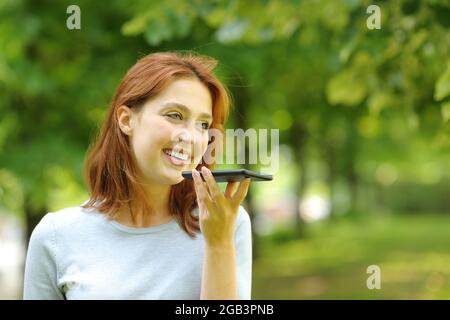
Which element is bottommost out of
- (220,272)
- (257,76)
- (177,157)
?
(220,272)

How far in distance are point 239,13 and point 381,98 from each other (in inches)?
43.5

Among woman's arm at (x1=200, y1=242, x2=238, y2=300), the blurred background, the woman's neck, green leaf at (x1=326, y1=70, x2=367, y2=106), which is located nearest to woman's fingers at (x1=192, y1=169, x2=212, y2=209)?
woman's arm at (x1=200, y1=242, x2=238, y2=300)

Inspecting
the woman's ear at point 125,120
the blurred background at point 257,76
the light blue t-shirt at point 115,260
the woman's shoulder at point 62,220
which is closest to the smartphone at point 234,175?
the light blue t-shirt at point 115,260

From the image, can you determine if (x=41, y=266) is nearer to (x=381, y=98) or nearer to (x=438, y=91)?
(x=438, y=91)

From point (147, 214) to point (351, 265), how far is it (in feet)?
41.0

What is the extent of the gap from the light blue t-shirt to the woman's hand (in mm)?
217

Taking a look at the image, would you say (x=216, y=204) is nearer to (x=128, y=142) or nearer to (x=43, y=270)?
(x=128, y=142)

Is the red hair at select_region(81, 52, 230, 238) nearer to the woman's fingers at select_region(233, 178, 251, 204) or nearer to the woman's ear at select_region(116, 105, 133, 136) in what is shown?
the woman's ear at select_region(116, 105, 133, 136)

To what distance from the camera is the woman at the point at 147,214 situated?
6.36 feet

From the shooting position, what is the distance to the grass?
10492 mm

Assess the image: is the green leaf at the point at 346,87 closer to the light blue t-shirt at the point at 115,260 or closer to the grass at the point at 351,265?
the light blue t-shirt at the point at 115,260

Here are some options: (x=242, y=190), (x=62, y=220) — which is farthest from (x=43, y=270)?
(x=242, y=190)

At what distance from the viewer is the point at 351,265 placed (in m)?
14.0
